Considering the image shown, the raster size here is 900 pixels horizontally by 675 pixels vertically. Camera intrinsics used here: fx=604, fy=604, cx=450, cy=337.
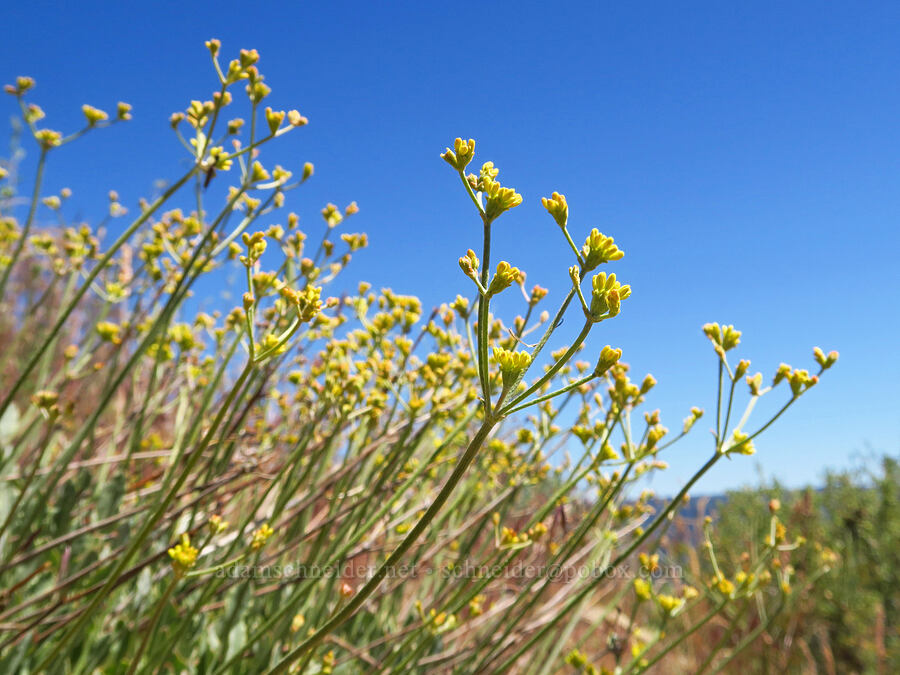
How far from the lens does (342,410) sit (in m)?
1.44

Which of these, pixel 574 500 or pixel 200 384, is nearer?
pixel 200 384

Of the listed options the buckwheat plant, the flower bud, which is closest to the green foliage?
the buckwheat plant

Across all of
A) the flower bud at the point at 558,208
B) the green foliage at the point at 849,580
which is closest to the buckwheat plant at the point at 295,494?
the flower bud at the point at 558,208

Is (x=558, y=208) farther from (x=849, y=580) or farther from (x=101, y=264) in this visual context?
(x=849, y=580)

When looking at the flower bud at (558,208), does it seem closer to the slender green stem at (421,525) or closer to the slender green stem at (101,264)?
the slender green stem at (421,525)

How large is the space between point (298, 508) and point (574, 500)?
1.46 meters

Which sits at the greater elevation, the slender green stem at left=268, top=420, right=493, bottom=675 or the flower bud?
the flower bud

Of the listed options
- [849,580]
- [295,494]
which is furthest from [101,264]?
[849,580]

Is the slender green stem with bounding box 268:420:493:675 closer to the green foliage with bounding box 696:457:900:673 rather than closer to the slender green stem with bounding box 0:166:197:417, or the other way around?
the slender green stem with bounding box 0:166:197:417

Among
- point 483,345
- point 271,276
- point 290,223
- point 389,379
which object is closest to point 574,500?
point 389,379

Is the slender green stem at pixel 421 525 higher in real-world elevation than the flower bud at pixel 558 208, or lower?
lower

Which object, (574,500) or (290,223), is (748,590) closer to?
(574,500)

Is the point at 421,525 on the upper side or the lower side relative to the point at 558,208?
lower

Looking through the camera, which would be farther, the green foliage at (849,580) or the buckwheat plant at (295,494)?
the green foliage at (849,580)
